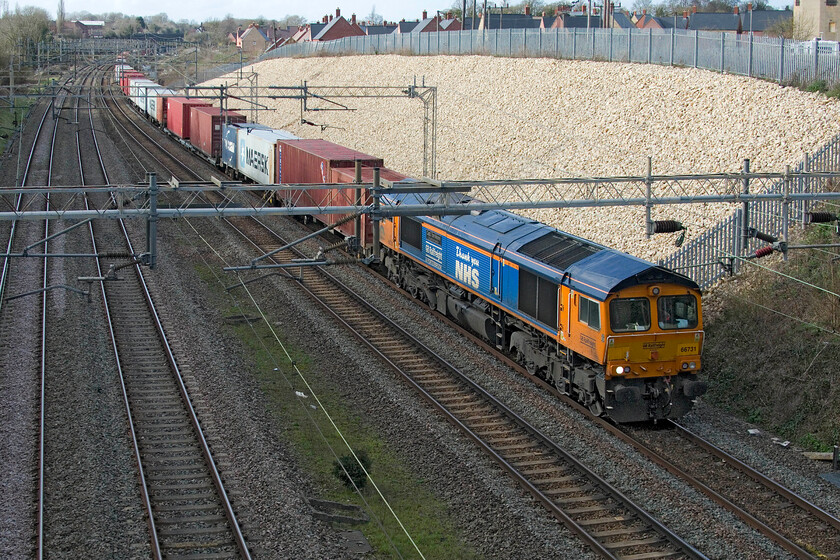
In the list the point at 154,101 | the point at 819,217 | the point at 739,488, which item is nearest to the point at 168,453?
the point at 739,488

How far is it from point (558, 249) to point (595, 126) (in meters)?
19.6

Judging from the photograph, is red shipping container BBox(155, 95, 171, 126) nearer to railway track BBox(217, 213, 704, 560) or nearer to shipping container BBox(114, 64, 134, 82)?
shipping container BBox(114, 64, 134, 82)

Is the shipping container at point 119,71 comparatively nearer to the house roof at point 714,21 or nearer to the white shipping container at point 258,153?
the white shipping container at point 258,153

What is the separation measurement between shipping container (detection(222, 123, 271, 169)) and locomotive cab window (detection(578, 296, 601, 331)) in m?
30.8

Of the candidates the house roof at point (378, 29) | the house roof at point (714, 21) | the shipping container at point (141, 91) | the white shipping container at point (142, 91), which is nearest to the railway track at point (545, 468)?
the white shipping container at point (142, 91)

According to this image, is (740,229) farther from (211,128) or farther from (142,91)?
(142,91)

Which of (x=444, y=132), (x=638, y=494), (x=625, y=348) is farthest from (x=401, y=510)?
(x=444, y=132)

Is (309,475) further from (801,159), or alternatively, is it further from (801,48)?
(801,48)

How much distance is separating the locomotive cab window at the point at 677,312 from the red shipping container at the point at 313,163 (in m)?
14.1

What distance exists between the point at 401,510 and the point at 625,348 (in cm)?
504

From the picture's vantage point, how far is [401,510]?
13.7 metres

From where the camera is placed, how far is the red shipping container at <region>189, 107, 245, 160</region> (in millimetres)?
49250

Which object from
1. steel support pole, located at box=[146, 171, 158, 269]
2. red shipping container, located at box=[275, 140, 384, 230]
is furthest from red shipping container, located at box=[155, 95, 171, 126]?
steel support pole, located at box=[146, 171, 158, 269]

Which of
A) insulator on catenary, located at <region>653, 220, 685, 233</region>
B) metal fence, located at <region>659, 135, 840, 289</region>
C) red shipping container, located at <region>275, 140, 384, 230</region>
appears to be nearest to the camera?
insulator on catenary, located at <region>653, 220, 685, 233</region>
